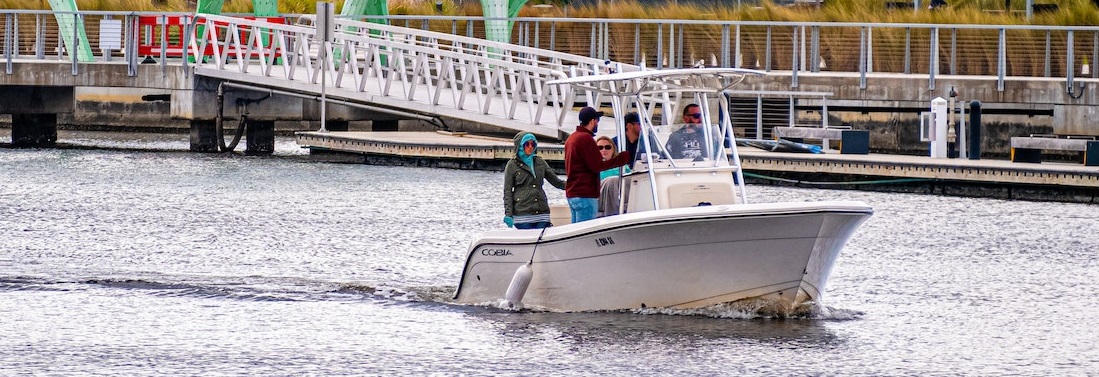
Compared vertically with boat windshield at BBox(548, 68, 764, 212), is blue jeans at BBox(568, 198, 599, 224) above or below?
below

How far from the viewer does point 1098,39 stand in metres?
34.0

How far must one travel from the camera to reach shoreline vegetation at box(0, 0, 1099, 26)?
1474 inches

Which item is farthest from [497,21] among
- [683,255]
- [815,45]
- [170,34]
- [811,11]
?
[683,255]

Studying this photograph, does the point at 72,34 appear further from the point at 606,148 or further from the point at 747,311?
the point at 747,311

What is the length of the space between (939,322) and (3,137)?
1291 inches

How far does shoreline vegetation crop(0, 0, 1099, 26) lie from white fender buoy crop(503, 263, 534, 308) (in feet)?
78.9

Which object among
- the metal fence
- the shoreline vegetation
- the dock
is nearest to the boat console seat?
the dock

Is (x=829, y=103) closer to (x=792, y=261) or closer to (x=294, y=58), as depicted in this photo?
(x=294, y=58)

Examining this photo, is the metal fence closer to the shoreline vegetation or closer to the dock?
the shoreline vegetation

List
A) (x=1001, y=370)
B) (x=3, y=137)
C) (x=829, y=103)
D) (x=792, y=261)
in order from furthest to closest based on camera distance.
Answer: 1. (x=3, y=137)
2. (x=829, y=103)
3. (x=792, y=261)
4. (x=1001, y=370)

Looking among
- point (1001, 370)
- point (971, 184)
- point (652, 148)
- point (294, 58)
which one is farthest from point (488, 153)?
point (1001, 370)

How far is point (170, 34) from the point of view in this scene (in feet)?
136

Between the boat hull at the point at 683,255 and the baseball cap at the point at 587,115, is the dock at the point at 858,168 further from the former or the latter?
the baseball cap at the point at 587,115

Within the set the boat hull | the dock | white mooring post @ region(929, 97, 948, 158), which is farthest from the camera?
white mooring post @ region(929, 97, 948, 158)
